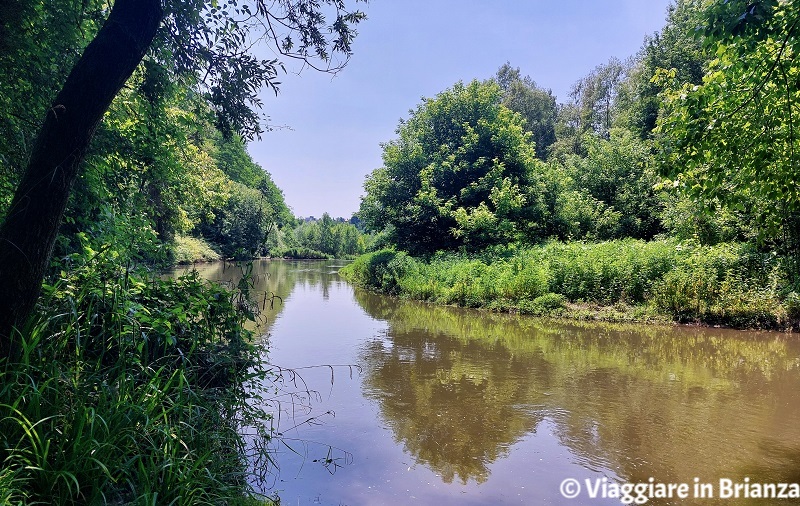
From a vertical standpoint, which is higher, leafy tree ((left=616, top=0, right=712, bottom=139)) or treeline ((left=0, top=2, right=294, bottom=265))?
leafy tree ((left=616, top=0, right=712, bottom=139))

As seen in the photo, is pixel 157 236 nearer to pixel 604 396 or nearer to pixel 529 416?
pixel 529 416

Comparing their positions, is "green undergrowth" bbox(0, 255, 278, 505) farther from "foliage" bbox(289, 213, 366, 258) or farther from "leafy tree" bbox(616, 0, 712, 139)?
"foliage" bbox(289, 213, 366, 258)

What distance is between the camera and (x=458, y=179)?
2219 cm

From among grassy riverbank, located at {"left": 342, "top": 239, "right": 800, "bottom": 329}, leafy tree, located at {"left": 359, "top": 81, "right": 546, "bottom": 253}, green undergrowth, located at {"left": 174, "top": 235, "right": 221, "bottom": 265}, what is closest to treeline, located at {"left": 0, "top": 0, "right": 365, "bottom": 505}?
grassy riverbank, located at {"left": 342, "top": 239, "right": 800, "bottom": 329}

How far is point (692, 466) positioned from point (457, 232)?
51.5 ft

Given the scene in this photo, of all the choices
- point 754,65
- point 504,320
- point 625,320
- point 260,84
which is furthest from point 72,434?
point 625,320

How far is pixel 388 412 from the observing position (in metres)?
6.06

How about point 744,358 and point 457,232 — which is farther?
point 457,232

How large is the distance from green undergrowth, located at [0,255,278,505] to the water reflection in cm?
228

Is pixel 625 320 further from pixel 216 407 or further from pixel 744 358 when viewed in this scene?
pixel 216 407

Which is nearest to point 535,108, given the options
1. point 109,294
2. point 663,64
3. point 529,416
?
point 663,64

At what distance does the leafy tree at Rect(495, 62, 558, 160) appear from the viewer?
41.4m

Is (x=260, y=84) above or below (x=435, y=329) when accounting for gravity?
above

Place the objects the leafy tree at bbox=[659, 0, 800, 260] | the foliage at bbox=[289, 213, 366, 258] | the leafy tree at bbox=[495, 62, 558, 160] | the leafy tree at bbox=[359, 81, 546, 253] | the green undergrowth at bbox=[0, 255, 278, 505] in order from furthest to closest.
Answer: the foliage at bbox=[289, 213, 366, 258] < the leafy tree at bbox=[495, 62, 558, 160] < the leafy tree at bbox=[359, 81, 546, 253] < the leafy tree at bbox=[659, 0, 800, 260] < the green undergrowth at bbox=[0, 255, 278, 505]
